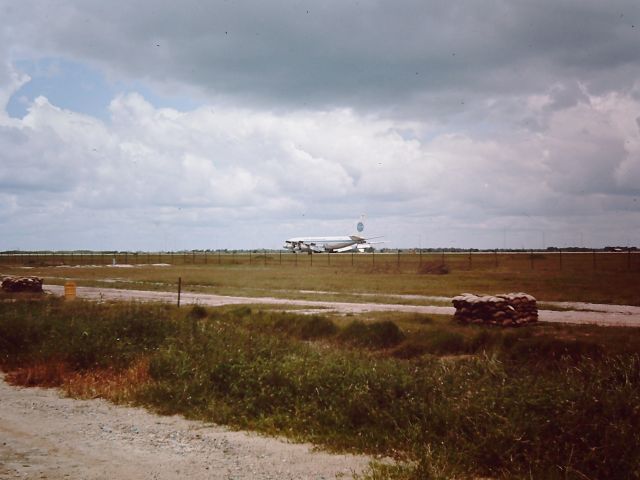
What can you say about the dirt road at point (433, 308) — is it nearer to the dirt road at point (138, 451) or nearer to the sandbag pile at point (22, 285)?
the sandbag pile at point (22, 285)

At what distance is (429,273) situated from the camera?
60000 mm

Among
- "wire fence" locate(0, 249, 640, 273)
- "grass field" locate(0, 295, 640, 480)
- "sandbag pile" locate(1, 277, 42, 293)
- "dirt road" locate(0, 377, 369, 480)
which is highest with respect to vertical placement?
"wire fence" locate(0, 249, 640, 273)

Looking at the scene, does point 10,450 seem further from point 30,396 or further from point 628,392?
point 628,392

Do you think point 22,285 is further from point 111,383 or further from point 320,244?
point 320,244

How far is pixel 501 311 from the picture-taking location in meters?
23.7

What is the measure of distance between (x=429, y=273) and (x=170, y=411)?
164 ft

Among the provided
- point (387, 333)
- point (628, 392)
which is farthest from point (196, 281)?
point (628, 392)

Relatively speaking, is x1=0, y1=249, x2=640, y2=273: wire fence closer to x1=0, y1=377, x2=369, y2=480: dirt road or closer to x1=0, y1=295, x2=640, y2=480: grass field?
x1=0, y1=295, x2=640, y2=480: grass field

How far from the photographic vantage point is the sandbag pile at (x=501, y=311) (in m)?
23.4

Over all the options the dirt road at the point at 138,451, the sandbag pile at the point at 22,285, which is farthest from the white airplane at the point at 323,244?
the dirt road at the point at 138,451

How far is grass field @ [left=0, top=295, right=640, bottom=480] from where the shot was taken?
8703mm

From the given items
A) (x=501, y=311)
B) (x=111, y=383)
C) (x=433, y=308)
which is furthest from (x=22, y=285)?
(x=501, y=311)

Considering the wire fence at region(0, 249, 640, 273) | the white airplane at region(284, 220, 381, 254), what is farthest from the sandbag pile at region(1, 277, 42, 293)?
the white airplane at region(284, 220, 381, 254)

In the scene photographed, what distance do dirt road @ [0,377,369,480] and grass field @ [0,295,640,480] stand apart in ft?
2.11
